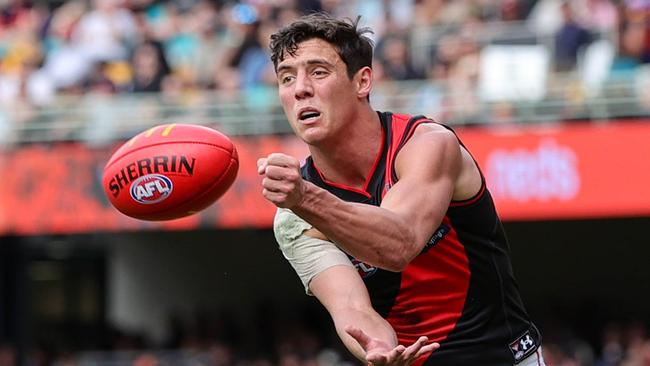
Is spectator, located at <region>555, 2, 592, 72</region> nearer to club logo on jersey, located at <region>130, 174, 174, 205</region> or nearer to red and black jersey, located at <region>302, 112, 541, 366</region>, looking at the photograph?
red and black jersey, located at <region>302, 112, 541, 366</region>

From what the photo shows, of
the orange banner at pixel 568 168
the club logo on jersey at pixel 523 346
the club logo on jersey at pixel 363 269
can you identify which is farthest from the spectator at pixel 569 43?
the club logo on jersey at pixel 363 269

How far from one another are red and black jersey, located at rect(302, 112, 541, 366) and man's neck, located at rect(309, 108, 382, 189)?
0.12 ft

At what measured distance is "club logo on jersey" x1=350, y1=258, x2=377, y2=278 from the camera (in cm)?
484

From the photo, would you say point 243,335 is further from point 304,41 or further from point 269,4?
point 304,41

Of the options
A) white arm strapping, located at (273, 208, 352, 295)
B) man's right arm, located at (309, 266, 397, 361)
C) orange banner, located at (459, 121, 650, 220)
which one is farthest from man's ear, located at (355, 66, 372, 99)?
orange banner, located at (459, 121, 650, 220)

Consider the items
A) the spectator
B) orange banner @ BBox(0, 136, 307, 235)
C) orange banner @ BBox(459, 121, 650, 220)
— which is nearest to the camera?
orange banner @ BBox(459, 121, 650, 220)

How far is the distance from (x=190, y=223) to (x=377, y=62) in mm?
2452

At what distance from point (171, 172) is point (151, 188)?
106 millimetres

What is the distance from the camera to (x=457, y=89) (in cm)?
1179

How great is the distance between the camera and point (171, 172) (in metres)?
5.13

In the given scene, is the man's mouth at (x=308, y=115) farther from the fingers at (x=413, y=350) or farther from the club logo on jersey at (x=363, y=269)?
the fingers at (x=413, y=350)

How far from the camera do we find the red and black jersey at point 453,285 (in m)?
4.78

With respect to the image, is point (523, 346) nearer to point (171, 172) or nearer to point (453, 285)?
point (453, 285)

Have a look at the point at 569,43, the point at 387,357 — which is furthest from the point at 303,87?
the point at 569,43
